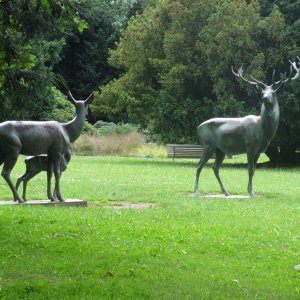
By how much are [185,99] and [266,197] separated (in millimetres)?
15809

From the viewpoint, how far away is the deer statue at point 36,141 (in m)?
13.6

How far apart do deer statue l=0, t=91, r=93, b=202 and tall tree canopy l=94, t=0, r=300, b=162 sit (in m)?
16.4

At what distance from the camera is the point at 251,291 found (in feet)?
23.5

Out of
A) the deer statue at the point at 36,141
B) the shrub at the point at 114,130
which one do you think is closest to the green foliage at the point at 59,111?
the shrub at the point at 114,130

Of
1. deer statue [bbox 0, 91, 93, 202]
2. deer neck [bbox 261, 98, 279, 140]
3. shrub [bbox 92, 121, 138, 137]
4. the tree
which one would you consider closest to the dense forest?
shrub [bbox 92, 121, 138, 137]

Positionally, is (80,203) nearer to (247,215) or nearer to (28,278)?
(247,215)

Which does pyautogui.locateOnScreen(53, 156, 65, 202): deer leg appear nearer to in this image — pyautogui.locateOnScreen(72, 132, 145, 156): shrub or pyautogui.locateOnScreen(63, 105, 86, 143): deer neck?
pyautogui.locateOnScreen(63, 105, 86, 143): deer neck

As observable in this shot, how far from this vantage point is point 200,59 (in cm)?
3266

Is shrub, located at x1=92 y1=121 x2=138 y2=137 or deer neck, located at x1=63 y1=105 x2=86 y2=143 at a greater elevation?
deer neck, located at x1=63 y1=105 x2=86 y2=143

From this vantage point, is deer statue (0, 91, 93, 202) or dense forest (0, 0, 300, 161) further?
dense forest (0, 0, 300, 161)

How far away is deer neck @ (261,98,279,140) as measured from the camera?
16.8 meters

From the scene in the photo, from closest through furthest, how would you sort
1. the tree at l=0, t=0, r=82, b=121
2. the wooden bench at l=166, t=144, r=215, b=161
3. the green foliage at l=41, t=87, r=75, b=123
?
the tree at l=0, t=0, r=82, b=121 < the wooden bench at l=166, t=144, r=215, b=161 < the green foliage at l=41, t=87, r=75, b=123

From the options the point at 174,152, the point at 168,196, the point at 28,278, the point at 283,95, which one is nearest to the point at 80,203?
the point at 168,196

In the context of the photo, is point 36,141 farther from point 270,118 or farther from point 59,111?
point 59,111
